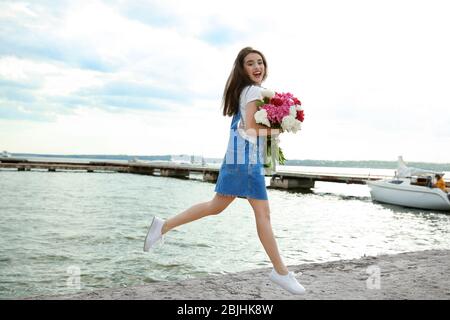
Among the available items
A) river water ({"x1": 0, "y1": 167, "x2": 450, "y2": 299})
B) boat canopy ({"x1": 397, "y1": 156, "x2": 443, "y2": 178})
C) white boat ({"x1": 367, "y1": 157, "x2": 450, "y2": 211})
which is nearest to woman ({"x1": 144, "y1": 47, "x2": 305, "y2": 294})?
river water ({"x1": 0, "y1": 167, "x2": 450, "y2": 299})

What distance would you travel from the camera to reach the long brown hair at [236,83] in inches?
137

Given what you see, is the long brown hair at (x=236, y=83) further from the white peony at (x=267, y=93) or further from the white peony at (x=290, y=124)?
the white peony at (x=290, y=124)

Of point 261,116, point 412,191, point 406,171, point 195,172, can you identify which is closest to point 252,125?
point 261,116

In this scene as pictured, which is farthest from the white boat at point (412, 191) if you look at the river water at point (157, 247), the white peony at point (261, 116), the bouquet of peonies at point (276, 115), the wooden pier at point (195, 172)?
the white peony at point (261, 116)

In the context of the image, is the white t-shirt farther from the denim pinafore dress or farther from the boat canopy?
the boat canopy

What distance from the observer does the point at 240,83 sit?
3.49m

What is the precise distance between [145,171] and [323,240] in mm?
58327

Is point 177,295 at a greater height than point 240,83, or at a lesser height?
lesser

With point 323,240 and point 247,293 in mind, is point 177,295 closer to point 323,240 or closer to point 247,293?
point 247,293

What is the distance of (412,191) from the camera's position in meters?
27.4

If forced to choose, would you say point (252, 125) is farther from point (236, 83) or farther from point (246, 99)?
point (236, 83)

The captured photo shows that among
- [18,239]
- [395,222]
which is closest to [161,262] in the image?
[18,239]

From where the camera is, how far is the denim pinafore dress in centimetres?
338
